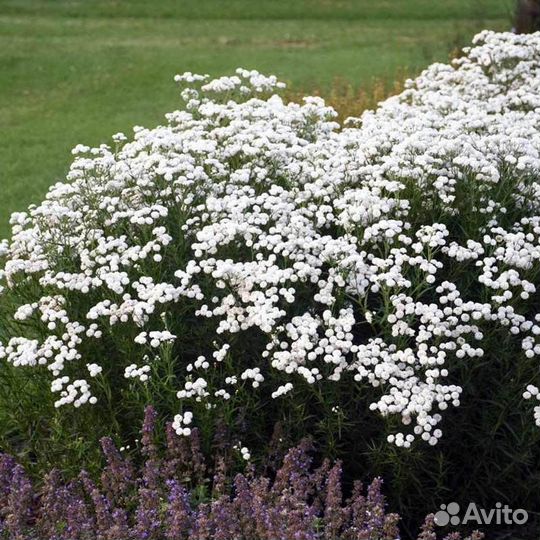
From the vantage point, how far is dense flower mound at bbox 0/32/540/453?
448cm

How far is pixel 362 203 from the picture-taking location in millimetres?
5105

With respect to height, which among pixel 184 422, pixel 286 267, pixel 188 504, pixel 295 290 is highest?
pixel 286 267

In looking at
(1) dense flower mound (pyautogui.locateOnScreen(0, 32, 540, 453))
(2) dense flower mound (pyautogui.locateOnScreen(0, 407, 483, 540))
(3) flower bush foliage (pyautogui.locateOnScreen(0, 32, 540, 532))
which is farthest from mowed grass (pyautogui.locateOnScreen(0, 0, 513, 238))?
(2) dense flower mound (pyautogui.locateOnScreen(0, 407, 483, 540))

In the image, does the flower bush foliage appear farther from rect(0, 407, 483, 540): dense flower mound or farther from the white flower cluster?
rect(0, 407, 483, 540): dense flower mound

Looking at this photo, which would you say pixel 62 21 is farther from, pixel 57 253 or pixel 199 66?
pixel 57 253

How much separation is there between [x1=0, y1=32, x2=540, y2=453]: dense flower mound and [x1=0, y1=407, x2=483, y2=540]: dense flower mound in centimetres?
30

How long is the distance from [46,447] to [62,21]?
19.1 m

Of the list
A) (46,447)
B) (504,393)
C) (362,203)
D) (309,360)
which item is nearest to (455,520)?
(504,393)

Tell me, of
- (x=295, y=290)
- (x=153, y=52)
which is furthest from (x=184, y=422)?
(x=153, y=52)

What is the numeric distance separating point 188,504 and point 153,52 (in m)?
15.9

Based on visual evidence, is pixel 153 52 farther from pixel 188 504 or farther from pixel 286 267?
pixel 188 504

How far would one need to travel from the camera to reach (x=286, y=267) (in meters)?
4.99

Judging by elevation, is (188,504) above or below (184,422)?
below

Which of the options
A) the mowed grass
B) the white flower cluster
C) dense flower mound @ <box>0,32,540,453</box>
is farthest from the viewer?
the mowed grass
